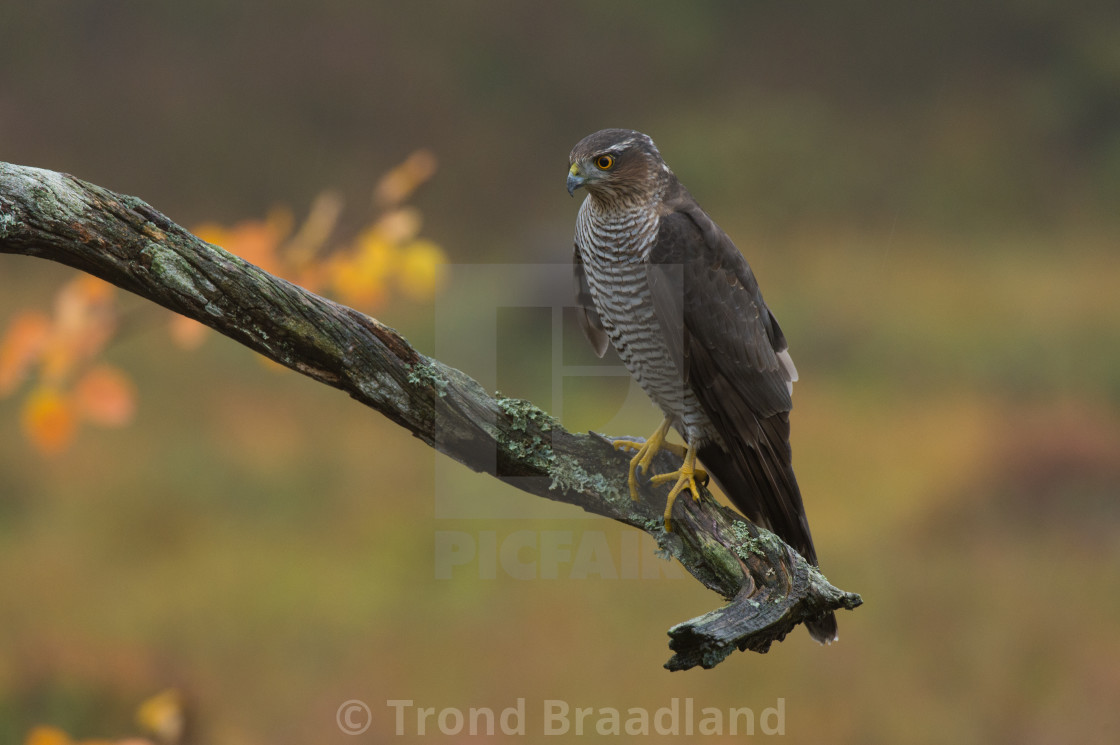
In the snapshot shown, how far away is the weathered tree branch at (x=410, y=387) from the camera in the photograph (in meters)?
1.67

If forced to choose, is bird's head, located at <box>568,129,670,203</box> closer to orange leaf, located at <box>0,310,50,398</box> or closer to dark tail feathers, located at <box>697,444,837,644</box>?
dark tail feathers, located at <box>697,444,837,644</box>

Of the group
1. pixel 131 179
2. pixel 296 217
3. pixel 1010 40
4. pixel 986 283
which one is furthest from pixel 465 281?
pixel 1010 40

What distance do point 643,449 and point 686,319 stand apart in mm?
313

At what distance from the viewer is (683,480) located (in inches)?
84.9

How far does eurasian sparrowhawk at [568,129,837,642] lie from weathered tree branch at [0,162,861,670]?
87mm

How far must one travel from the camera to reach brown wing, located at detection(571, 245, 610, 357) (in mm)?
2502

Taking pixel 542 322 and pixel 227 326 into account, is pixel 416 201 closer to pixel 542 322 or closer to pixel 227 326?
pixel 542 322

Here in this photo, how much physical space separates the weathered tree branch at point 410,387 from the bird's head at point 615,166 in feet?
1.85

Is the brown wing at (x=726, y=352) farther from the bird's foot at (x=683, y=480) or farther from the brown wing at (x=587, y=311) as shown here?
the brown wing at (x=587, y=311)

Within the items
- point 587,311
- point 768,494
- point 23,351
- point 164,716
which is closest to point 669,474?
point 768,494

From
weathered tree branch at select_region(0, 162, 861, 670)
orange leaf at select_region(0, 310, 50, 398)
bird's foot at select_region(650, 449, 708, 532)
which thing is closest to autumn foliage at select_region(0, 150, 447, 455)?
orange leaf at select_region(0, 310, 50, 398)

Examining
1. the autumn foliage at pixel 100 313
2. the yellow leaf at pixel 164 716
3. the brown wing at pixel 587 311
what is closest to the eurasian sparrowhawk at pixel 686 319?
the brown wing at pixel 587 311

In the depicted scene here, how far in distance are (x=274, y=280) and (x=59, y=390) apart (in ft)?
6.13

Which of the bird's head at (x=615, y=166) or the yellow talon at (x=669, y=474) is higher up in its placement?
the bird's head at (x=615, y=166)
